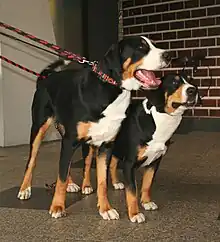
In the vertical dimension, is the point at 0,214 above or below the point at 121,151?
below

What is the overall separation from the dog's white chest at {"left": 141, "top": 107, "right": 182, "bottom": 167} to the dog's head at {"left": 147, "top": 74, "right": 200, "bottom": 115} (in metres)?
0.04

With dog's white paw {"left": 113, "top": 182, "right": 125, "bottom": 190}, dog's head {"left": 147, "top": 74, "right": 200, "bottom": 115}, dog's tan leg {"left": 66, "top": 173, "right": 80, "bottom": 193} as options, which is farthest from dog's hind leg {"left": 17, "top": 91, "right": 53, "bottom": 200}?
dog's head {"left": 147, "top": 74, "right": 200, "bottom": 115}

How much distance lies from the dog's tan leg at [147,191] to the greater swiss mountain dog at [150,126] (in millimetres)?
109

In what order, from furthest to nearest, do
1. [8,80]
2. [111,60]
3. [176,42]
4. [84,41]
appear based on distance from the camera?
[176,42] → [84,41] → [8,80] → [111,60]

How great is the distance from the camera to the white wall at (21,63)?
18.2 feet

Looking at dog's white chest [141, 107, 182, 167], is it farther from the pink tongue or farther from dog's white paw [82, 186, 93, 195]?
dog's white paw [82, 186, 93, 195]

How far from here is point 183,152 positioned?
4.84 m

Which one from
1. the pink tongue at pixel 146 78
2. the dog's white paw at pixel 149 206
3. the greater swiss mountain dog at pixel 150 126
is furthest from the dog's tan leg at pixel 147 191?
the pink tongue at pixel 146 78

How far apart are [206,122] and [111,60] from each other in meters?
3.86

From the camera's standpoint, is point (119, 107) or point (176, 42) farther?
point (176, 42)

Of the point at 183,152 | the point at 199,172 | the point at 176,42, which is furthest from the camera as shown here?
the point at 176,42

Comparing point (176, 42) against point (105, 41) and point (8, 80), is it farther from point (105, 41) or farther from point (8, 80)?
point (8, 80)

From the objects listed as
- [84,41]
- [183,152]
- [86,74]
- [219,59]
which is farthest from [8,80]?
[86,74]

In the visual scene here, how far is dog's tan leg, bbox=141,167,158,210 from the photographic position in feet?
9.65
